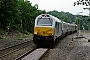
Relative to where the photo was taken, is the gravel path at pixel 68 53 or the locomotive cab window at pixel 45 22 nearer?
the gravel path at pixel 68 53

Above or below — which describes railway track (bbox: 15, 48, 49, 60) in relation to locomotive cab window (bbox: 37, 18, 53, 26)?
below

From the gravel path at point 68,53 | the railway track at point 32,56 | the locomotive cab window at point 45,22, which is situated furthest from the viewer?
the locomotive cab window at point 45,22

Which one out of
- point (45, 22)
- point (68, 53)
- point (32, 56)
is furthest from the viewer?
point (45, 22)

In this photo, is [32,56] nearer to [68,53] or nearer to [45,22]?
[68,53]

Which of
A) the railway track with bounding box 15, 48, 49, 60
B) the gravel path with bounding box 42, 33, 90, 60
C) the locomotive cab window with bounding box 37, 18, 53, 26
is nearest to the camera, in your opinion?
the railway track with bounding box 15, 48, 49, 60

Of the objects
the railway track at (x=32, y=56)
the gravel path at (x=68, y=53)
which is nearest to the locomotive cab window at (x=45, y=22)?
the gravel path at (x=68, y=53)

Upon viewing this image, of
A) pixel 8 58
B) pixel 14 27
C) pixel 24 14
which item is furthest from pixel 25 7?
pixel 8 58

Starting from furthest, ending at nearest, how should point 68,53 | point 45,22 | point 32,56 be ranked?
point 45,22, point 68,53, point 32,56

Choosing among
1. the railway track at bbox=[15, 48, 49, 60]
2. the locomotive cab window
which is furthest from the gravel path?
the locomotive cab window

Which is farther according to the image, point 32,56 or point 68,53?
point 68,53

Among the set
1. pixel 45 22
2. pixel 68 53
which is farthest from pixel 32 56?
pixel 45 22

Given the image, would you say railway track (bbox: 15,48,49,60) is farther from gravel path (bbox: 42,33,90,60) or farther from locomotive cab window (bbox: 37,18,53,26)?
locomotive cab window (bbox: 37,18,53,26)

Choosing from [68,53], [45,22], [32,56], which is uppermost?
[45,22]

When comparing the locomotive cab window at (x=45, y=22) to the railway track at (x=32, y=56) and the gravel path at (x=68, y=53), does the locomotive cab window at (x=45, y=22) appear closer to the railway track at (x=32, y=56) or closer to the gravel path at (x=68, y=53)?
the gravel path at (x=68, y=53)
